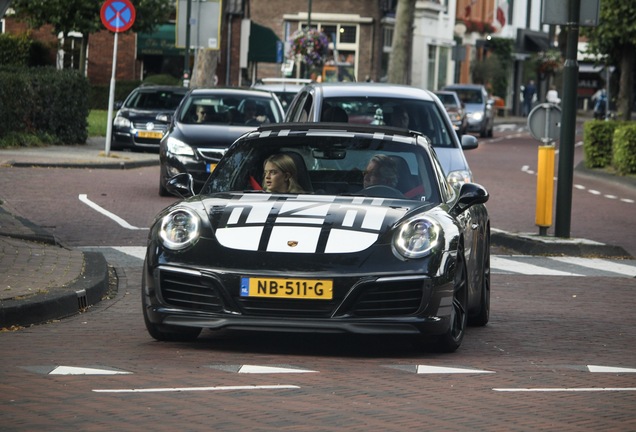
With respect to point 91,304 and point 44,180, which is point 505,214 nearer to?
point 44,180

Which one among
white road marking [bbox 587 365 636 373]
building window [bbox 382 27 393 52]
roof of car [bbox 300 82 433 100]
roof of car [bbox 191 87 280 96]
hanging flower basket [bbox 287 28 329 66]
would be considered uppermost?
building window [bbox 382 27 393 52]

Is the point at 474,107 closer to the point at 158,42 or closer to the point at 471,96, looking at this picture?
the point at 471,96

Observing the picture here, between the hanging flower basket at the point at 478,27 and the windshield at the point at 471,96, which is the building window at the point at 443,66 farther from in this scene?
the windshield at the point at 471,96

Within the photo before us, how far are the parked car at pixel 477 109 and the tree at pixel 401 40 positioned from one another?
2.23m

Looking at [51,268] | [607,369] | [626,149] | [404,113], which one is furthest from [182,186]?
[626,149]

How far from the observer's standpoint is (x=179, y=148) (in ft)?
67.7

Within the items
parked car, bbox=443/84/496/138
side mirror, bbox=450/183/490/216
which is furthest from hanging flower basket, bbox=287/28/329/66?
side mirror, bbox=450/183/490/216

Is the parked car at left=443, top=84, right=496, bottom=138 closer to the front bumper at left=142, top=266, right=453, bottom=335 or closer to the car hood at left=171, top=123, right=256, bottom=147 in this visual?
the car hood at left=171, top=123, right=256, bottom=147

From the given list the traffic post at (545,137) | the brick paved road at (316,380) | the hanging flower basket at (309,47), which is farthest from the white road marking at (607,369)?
the hanging flower basket at (309,47)

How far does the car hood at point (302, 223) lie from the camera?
8.41m

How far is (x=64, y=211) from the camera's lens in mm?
18438

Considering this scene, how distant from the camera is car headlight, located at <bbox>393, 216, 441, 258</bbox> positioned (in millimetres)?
8461

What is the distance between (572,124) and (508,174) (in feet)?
46.6

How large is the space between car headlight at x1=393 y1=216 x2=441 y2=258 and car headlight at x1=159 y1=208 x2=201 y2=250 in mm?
1147
